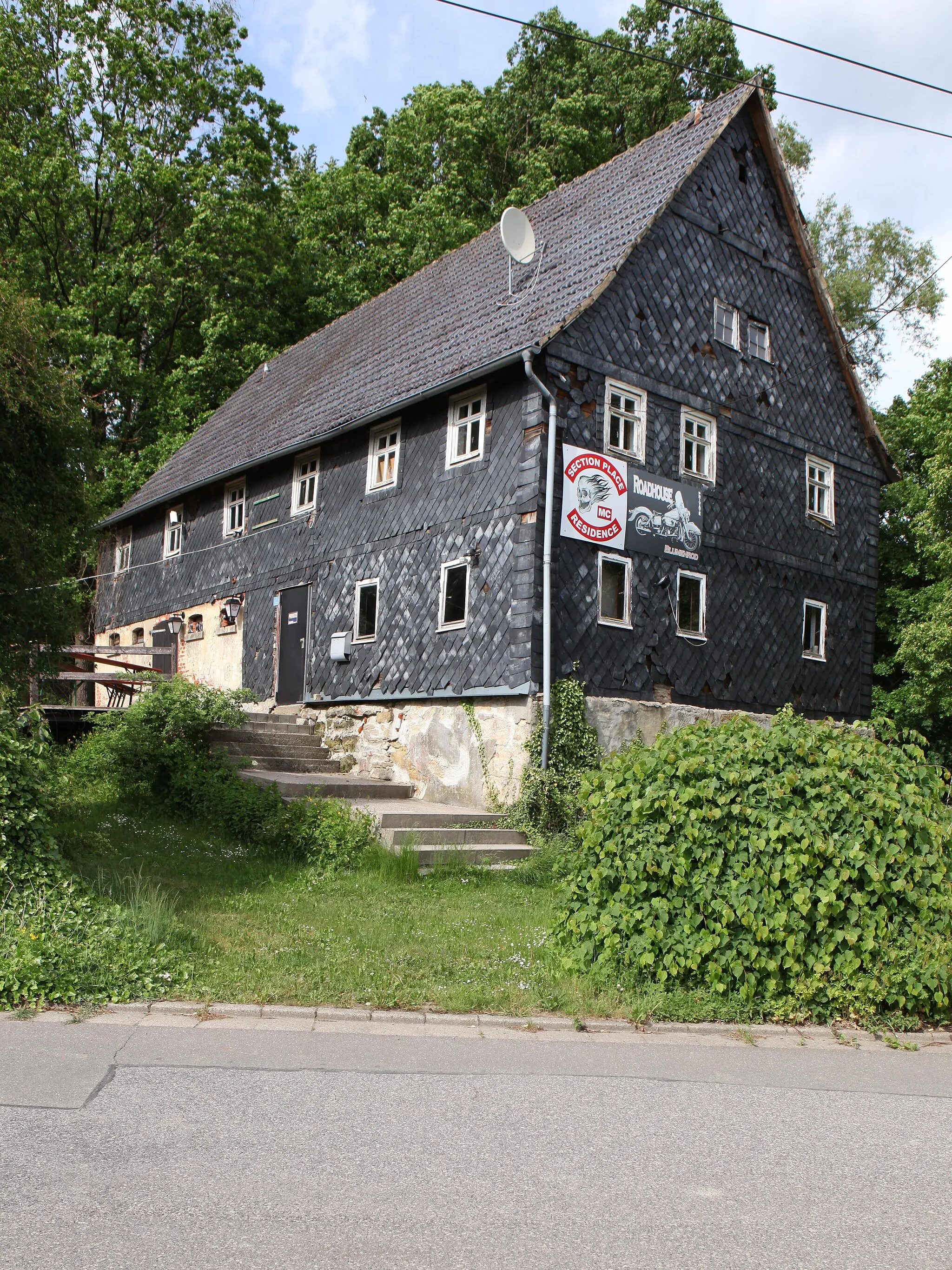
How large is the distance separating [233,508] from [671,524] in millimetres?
10348

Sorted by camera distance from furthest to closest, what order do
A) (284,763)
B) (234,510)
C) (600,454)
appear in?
1. (234,510)
2. (284,763)
3. (600,454)

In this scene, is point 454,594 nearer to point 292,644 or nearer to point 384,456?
A: point 384,456

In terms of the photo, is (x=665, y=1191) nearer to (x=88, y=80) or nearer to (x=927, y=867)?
(x=927, y=867)

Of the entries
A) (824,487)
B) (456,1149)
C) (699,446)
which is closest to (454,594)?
(699,446)

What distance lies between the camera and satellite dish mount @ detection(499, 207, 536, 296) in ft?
54.3

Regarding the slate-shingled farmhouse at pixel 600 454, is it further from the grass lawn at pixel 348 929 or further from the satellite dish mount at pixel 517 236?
the grass lawn at pixel 348 929

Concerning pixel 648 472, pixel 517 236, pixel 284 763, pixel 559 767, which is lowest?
pixel 284 763

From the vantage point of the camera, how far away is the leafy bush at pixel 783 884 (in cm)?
696

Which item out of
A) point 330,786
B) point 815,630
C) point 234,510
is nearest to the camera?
point 330,786

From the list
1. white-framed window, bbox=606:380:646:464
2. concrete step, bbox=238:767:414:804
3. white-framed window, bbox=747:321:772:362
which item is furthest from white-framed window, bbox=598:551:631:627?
white-framed window, bbox=747:321:772:362

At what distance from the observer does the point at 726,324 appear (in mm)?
18453

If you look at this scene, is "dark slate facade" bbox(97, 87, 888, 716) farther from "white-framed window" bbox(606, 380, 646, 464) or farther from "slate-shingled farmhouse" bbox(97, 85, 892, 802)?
"white-framed window" bbox(606, 380, 646, 464)

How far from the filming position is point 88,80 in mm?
32594

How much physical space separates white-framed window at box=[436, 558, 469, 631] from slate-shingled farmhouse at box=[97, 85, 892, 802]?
47mm
